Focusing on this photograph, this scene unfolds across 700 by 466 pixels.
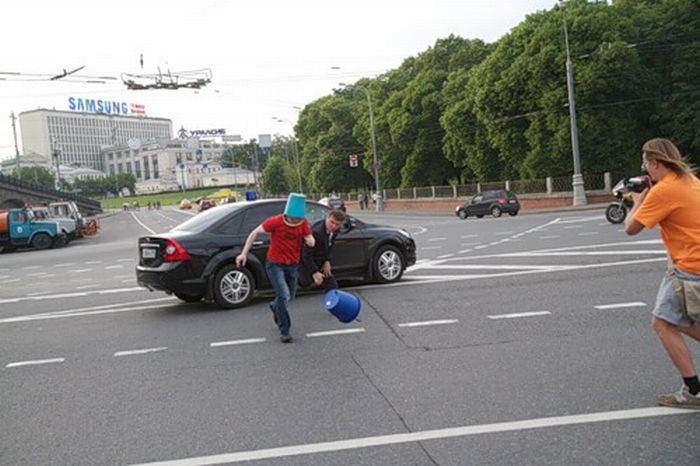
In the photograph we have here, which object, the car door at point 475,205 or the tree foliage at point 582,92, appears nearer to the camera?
the tree foliage at point 582,92

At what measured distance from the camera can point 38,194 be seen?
68062 millimetres

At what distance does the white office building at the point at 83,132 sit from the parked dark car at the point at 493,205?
135 metres

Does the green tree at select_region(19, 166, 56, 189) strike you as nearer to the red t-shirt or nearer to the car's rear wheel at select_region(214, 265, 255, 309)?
the car's rear wheel at select_region(214, 265, 255, 309)

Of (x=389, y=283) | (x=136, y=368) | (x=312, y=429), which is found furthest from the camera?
(x=389, y=283)

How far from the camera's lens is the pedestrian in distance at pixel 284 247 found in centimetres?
761

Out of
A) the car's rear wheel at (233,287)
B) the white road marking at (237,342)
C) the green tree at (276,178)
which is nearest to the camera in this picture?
the white road marking at (237,342)

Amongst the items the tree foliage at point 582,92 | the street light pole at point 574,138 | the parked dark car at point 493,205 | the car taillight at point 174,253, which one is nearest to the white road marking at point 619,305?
the car taillight at point 174,253

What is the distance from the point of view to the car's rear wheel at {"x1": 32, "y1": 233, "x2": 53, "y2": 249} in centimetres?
3528

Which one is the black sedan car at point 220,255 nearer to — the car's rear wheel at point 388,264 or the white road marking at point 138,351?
the car's rear wheel at point 388,264

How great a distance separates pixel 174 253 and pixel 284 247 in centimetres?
286

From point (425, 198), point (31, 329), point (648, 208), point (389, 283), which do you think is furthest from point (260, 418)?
point (425, 198)

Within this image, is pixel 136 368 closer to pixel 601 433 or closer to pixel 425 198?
pixel 601 433

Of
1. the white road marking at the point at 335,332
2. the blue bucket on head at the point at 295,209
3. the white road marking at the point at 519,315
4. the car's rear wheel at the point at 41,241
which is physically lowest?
the car's rear wheel at the point at 41,241

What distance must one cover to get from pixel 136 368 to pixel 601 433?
454 cm
